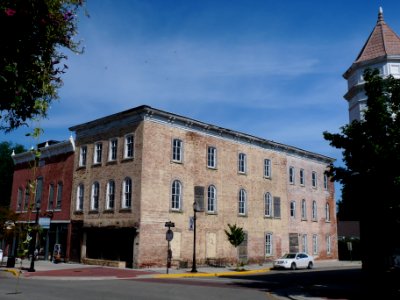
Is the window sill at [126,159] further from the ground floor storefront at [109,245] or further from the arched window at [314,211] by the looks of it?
the arched window at [314,211]

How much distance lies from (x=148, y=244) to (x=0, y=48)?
1050 inches

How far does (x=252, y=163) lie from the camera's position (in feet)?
128

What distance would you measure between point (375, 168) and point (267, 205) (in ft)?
77.7

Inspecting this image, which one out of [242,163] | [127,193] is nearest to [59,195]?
[127,193]

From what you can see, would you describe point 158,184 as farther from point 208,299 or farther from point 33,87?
point 33,87

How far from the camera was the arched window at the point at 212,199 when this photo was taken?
34812 millimetres

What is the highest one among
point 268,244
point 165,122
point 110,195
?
point 165,122

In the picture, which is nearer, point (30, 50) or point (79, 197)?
point (30, 50)

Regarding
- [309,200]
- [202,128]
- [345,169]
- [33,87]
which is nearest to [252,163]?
[202,128]

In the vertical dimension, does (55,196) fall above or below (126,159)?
below

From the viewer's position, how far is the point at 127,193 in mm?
31219

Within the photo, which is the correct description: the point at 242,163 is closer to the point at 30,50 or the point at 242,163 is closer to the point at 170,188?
the point at 170,188

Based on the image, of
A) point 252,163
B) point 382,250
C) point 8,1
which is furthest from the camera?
point 252,163

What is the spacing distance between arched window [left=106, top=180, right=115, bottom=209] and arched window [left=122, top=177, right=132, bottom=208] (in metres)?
1.47
